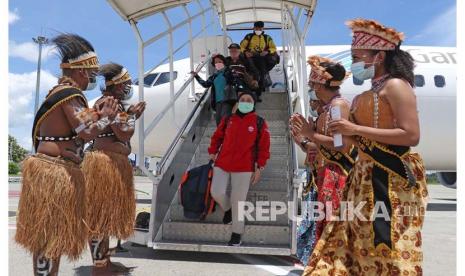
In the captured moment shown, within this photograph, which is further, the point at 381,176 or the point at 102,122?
the point at 102,122

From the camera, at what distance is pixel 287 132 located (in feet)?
22.1

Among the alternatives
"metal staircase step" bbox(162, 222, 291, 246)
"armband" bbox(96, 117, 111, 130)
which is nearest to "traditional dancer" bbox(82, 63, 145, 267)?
"armband" bbox(96, 117, 111, 130)

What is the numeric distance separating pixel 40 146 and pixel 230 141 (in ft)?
7.59

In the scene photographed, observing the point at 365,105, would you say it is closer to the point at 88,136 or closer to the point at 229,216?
the point at 88,136

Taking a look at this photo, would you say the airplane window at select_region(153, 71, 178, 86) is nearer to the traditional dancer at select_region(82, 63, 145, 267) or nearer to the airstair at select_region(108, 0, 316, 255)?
the airstair at select_region(108, 0, 316, 255)

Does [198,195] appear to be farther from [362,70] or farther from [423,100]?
[423,100]

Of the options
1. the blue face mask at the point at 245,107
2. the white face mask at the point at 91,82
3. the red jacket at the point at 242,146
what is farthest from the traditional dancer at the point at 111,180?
the blue face mask at the point at 245,107

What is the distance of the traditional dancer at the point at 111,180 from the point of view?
12.9ft

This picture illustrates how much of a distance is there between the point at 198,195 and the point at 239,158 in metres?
0.68

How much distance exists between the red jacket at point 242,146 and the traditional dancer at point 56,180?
2034 mm

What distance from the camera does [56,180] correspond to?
9.41 ft

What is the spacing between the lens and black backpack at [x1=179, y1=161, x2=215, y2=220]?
4.96 metres

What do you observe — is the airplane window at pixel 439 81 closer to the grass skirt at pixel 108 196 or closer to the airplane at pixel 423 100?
the airplane at pixel 423 100

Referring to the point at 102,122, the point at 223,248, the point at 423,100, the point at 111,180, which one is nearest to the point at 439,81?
the point at 423,100
